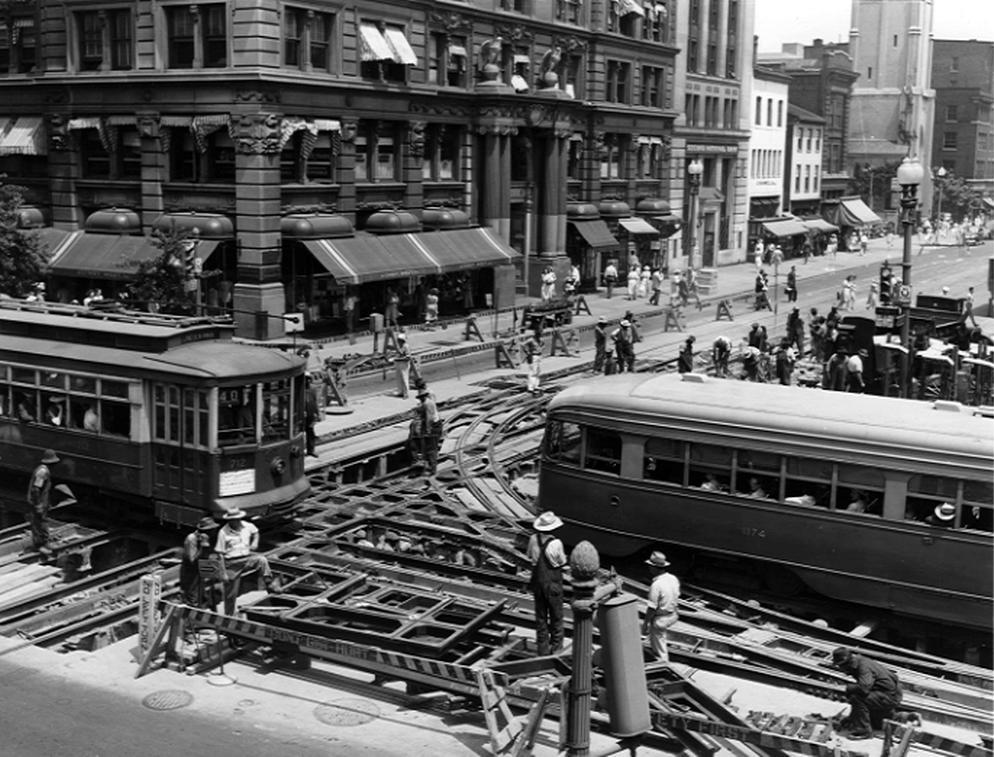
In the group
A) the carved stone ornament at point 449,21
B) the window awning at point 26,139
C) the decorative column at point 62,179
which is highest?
the carved stone ornament at point 449,21

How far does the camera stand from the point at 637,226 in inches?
2532

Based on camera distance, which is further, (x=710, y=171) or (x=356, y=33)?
(x=710, y=171)

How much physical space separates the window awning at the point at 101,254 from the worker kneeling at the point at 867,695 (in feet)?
103

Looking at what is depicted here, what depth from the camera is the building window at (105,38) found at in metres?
43.5

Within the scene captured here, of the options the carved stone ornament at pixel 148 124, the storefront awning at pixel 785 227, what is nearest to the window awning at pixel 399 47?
the carved stone ornament at pixel 148 124

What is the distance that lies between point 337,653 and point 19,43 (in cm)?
3822

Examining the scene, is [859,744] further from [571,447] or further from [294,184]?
[294,184]

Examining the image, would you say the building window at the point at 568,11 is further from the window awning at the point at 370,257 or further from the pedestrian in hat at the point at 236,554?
the pedestrian in hat at the point at 236,554

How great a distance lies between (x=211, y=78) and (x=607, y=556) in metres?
26.8

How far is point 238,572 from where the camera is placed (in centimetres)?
1673

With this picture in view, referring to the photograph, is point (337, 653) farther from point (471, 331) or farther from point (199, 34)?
point (199, 34)

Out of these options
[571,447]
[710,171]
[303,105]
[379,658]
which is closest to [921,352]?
[571,447]

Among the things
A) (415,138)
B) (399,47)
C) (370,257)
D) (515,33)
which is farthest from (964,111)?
(370,257)

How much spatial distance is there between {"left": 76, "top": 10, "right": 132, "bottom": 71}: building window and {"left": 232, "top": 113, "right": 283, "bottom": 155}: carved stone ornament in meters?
5.41
